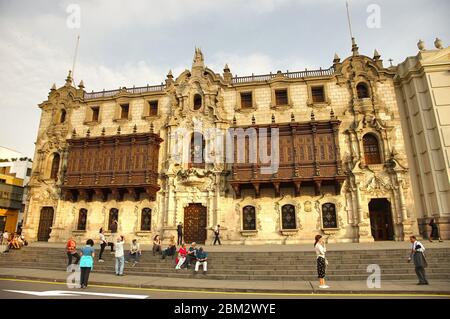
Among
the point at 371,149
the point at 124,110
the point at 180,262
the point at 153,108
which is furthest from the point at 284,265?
the point at 124,110

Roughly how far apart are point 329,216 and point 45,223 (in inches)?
941

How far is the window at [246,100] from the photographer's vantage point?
24.4 metres

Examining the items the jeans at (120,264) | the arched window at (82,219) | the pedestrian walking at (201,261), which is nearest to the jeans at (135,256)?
the jeans at (120,264)

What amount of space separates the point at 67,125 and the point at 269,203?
20.1 metres

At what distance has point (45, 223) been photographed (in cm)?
2433

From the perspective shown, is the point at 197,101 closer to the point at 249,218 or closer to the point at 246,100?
the point at 246,100

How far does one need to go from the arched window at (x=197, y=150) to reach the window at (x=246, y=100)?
469cm

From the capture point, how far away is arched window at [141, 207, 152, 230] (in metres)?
22.5

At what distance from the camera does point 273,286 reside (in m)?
10.3

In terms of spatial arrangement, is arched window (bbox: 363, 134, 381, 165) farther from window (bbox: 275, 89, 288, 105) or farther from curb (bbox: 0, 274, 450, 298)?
curb (bbox: 0, 274, 450, 298)

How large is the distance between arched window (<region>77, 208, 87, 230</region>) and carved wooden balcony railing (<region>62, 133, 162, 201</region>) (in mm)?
1129

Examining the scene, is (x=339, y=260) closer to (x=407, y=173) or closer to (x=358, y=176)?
(x=358, y=176)

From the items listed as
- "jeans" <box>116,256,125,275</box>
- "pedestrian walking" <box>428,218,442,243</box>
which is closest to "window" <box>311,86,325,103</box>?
"pedestrian walking" <box>428,218,442,243</box>

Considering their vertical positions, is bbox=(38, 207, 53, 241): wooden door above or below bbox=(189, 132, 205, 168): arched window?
below
